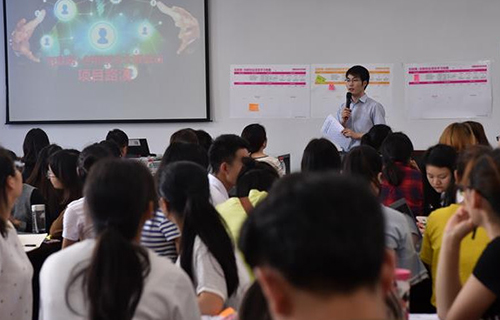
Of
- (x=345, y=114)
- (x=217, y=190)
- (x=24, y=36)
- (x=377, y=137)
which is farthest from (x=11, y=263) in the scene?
(x=24, y=36)

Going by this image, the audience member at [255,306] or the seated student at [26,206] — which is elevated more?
the audience member at [255,306]

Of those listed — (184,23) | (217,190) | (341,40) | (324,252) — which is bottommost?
(217,190)

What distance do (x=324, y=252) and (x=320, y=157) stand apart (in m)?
2.63

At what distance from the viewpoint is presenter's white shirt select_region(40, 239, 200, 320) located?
1630 mm

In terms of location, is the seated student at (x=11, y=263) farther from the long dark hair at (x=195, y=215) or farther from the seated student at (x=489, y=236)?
the seated student at (x=489, y=236)

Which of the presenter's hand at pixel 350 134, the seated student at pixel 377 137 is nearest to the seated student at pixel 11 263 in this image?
the seated student at pixel 377 137

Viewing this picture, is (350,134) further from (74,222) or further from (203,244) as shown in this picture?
(203,244)

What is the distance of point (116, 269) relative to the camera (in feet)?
5.27

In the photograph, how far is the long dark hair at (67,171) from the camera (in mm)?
3686

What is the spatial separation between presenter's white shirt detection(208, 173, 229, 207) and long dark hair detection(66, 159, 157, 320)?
157 cm

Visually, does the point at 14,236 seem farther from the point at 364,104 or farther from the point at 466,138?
the point at 364,104

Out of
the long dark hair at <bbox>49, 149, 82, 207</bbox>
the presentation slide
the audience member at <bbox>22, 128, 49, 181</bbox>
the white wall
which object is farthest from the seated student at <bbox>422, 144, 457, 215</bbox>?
the presentation slide

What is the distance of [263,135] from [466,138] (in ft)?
4.96

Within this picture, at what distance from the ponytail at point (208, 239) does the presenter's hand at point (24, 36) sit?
5560mm
